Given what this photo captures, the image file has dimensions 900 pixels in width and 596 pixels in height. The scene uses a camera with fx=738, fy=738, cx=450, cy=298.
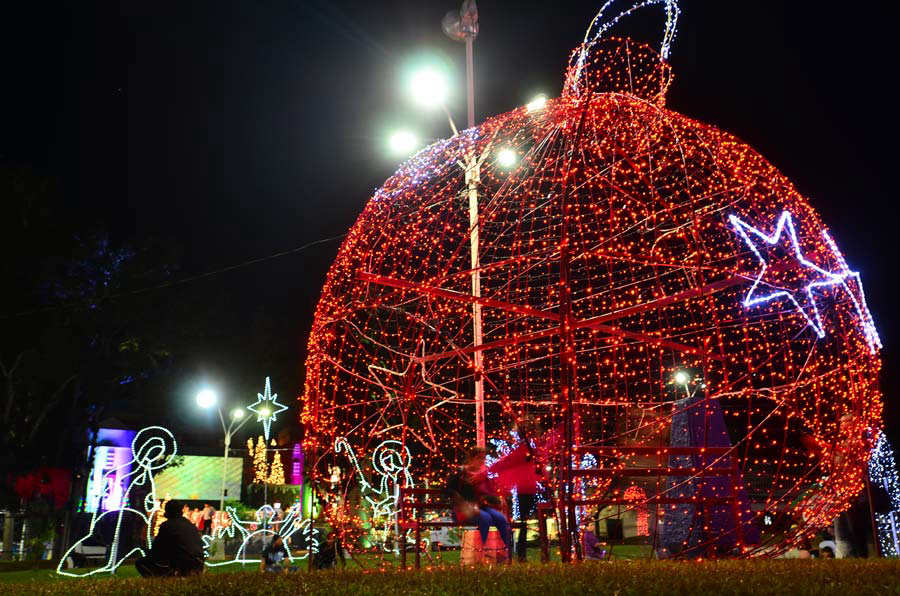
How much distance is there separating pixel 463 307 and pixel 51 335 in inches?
604

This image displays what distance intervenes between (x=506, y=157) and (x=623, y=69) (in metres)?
1.64

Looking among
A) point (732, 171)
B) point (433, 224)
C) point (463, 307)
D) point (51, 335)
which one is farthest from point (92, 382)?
point (732, 171)

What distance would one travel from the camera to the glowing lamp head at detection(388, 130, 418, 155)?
41.7 feet

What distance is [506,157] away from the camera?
8.41 meters

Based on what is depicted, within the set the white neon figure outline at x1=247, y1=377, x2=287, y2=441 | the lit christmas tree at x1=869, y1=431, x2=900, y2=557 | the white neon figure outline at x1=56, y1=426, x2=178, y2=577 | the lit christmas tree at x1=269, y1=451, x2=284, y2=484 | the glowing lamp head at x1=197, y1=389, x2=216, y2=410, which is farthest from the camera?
the lit christmas tree at x1=269, y1=451, x2=284, y2=484

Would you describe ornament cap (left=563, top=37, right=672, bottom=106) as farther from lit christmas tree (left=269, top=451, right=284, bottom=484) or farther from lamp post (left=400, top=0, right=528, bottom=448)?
lit christmas tree (left=269, top=451, right=284, bottom=484)

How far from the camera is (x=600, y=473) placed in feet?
20.3

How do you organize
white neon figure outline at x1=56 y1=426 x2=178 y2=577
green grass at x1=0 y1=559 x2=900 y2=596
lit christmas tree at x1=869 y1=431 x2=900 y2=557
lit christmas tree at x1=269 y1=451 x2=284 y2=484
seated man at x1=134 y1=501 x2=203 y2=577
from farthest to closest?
lit christmas tree at x1=269 y1=451 x2=284 y2=484
lit christmas tree at x1=869 y1=431 x2=900 y2=557
white neon figure outline at x1=56 y1=426 x2=178 y2=577
seated man at x1=134 y1=501 x2=203 y2=577
green grass at x1=0 y1=559 x2=900 y2=596

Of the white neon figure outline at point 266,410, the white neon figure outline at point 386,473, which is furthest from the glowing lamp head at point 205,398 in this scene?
the white neon figure outline at point 386,473

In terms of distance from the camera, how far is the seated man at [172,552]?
7.71 m

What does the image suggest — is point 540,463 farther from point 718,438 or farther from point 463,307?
point 463,307

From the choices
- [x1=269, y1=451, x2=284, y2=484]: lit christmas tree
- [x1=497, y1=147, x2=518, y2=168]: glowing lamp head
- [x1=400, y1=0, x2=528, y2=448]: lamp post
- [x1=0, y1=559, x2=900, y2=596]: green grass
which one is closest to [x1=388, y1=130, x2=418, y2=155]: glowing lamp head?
[x1=400, y1=0, x2=528, y2=448]: lamp post

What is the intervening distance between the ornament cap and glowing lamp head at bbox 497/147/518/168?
2.87 ft

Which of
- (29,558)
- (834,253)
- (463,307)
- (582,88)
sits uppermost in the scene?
(582,88)
